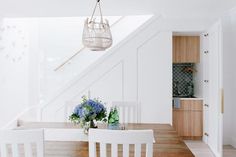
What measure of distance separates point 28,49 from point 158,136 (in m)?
4.45

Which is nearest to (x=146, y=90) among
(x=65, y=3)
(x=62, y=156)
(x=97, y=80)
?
(x=97, y=80)

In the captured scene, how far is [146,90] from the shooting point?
4875mm

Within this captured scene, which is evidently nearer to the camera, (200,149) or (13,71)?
(200,149)

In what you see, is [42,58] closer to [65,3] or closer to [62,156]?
[65,3]

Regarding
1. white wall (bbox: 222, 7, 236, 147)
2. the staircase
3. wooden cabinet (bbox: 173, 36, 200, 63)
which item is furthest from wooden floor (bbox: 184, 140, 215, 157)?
wooden cabinet (bbox: 173, 36, 200, 63)

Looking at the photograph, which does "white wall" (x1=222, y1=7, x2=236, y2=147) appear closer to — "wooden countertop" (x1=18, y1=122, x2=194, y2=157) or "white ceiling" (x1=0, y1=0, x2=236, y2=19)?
"white ceiling" (x1=0, y1=0, x2=236, y2=19)

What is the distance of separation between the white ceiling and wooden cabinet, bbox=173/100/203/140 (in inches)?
70.3

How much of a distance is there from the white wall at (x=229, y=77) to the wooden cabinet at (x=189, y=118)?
50cm

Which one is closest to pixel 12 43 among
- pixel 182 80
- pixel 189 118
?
pixel 182 80

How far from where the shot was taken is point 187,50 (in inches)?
225

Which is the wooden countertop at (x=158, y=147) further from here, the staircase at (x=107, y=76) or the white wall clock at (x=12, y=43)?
the white wall clock at (x=12, y=43)

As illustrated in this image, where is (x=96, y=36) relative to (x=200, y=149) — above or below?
above

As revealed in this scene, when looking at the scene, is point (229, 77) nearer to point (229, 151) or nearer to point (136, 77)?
point (229, 151)

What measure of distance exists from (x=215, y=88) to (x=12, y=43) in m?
4.02
